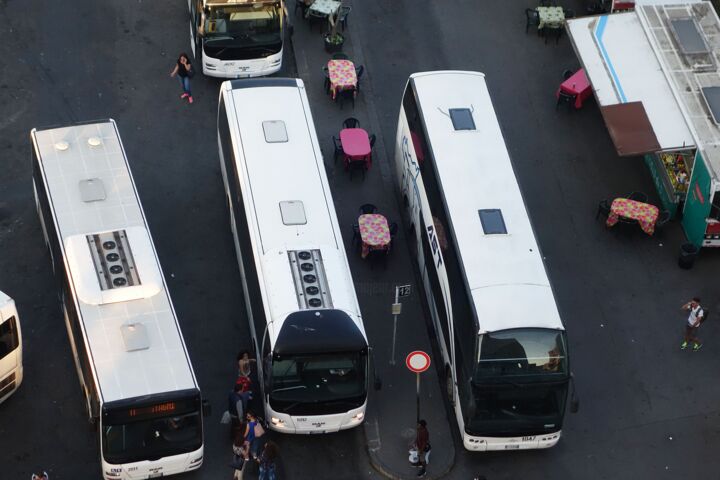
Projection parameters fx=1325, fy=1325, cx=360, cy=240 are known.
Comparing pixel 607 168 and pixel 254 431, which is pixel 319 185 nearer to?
pixel 254 431

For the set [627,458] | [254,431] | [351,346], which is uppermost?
[351,346]

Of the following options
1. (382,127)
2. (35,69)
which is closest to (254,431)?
(382,127)

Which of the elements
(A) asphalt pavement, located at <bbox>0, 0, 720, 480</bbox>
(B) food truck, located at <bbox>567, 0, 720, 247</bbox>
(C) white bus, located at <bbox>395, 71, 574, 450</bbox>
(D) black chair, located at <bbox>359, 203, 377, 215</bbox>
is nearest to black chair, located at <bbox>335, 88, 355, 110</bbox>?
(A) asphalt pavement, located at <bbox>0, 0, 720, 480</bbox>

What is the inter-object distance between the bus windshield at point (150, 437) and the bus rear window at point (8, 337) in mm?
3314

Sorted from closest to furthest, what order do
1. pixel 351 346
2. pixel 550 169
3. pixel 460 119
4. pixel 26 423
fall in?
pixel 351 346 < pixel 26 423 < pixel 460 119 < pixel 550 169

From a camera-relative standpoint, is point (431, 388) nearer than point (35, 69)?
Yes

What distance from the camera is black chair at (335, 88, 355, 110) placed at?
36562 mm

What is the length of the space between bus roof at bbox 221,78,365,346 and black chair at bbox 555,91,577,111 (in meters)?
8.28

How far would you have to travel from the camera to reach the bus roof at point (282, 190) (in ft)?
91.9

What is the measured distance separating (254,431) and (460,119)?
9152 mm

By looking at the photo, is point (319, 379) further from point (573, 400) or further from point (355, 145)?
point (355, 145)

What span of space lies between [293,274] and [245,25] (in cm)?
1056

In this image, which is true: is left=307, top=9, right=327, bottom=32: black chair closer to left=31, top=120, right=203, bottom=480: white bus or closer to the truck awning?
the truck awning

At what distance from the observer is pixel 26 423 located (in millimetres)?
29062
